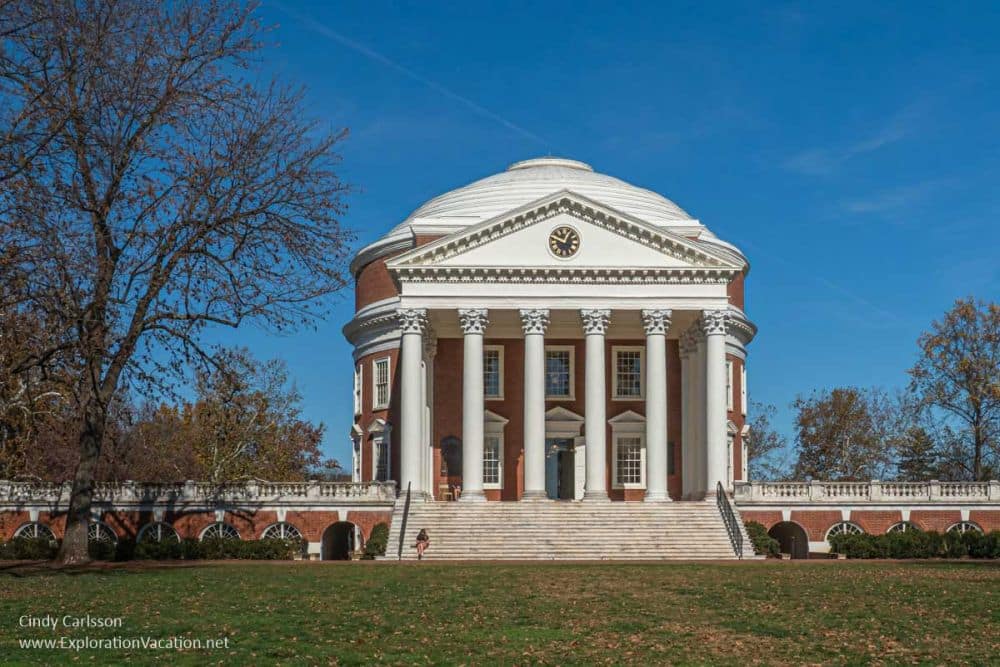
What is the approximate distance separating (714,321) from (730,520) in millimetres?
8563

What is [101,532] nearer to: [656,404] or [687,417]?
[656,404]

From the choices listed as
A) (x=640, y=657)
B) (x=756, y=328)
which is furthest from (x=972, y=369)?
(x=640, y=657)

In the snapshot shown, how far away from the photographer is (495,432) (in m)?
58.1

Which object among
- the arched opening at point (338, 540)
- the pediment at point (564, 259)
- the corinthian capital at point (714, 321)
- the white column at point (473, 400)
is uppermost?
the pediment at point (564, 259)

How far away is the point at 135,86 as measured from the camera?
99.3 ft

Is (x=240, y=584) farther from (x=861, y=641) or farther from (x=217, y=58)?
(x=861, y=641)

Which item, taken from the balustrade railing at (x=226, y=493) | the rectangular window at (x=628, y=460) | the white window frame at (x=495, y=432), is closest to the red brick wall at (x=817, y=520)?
the rectangular window at (x=628, y=460)

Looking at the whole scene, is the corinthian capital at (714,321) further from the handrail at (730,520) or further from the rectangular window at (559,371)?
the rectangular window at (559,371)

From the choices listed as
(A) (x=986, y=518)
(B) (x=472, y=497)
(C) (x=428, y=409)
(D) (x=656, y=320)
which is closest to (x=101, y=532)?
(C) (x=428, y=409)

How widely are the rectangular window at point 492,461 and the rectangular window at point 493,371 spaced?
190cm

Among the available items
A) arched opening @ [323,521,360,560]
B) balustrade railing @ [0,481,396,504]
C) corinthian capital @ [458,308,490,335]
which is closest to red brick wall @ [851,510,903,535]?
corinthian capital @ [458,308,490,335]

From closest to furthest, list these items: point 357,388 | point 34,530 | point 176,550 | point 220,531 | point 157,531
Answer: point 176,550 < point 220,531 < point 157,531 < point 34,530 < point 357,388

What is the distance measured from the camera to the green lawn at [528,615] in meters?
17.7

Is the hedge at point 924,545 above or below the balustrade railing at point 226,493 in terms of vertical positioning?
below
